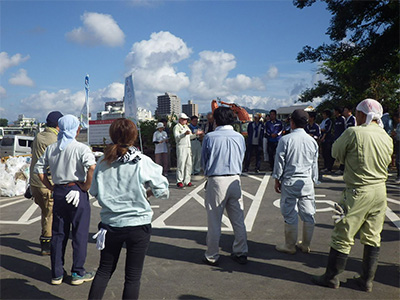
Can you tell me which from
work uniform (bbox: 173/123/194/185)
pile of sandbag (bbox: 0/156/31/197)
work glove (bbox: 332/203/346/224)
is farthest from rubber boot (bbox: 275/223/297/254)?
pile of sandbag (bbox: 0/156/31/197)

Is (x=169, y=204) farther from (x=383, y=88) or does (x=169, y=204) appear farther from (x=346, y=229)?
(x=383, y=88)

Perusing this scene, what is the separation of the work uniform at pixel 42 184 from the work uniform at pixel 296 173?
3.31 m

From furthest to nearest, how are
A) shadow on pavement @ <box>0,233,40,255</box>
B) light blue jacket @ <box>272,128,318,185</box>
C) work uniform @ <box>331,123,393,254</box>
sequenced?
1. shadow on pavement @ <box>0,233,40,255</box>
2. light blue jacket @ <box>272,128,318,185</box>
3. work uniform @ <box>331,123,393,254</box>

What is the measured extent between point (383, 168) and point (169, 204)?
198 inches

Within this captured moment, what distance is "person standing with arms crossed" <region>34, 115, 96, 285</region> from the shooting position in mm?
3852

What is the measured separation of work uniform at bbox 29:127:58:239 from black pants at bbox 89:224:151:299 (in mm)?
2363

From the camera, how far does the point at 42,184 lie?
4750 mm

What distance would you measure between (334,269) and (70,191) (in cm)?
310

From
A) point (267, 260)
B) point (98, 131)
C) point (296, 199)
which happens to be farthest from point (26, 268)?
point (98, 131)

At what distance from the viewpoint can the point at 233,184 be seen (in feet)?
14.1

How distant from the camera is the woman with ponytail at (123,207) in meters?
2.89

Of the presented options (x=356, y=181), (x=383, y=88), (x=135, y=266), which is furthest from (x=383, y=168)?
(x=383, y=88)

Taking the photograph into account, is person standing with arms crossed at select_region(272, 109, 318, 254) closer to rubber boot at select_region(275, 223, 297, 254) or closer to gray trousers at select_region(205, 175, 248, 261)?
rubber boot at select_region(275, 223, 297, 254)

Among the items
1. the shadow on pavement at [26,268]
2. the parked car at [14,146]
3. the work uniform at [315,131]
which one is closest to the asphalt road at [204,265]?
the shadow on pavement at [26,268]
